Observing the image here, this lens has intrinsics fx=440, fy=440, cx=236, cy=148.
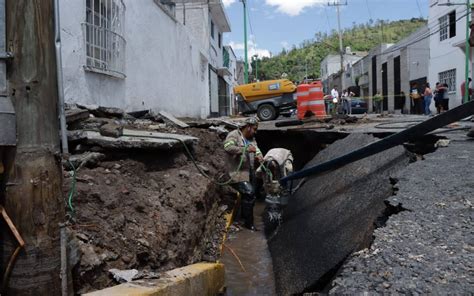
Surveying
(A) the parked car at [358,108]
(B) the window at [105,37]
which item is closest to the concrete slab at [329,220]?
(B) the window at [105,37]

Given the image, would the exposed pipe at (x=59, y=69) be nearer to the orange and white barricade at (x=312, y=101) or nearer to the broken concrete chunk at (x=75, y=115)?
the broken concrete chunk at (x=75, y=115)

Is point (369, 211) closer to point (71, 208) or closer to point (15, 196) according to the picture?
point (71, 208)

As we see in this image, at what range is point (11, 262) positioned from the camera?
2422 mm

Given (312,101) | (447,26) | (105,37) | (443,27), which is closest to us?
(105,37)

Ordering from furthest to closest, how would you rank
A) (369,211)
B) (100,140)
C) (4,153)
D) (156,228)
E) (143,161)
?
(143,161), (100,140), (156,228), (369,211), (4,153)

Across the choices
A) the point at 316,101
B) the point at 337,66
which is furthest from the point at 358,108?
the point at 337,66

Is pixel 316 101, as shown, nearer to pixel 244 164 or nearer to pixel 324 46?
pixel 244 164

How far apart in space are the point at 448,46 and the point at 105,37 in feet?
74.8

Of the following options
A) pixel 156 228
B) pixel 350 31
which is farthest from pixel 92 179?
pixel 350 31

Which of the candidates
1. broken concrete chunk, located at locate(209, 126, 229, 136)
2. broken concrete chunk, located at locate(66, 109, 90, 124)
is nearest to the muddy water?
broken concrete chunk, located at locate(66, 109, 90, 124)

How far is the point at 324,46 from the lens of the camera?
86.3m

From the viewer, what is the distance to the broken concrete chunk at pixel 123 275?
301 cm

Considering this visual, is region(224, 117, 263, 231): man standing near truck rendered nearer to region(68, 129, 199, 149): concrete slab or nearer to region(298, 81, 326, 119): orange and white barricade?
region(68, 129, 199, 149): concrete slab

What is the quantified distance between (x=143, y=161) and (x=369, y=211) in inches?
110
